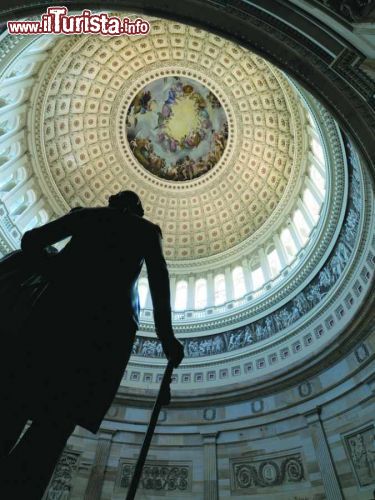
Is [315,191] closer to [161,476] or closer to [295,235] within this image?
[295,235]

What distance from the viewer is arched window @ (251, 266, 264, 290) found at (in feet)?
60.1

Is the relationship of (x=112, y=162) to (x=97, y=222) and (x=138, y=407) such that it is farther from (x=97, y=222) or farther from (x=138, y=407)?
(x=97, y=222)

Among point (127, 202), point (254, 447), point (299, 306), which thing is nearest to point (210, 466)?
point (254, 447)

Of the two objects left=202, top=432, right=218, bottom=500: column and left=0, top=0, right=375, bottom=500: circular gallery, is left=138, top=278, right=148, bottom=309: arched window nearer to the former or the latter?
left=0, top=0, right=375, bottom=500: circular gallery

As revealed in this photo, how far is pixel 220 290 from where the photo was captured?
787 inches

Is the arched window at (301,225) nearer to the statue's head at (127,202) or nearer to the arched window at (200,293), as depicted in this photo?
the arched window at (200,293)

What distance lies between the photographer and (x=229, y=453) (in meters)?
12.2

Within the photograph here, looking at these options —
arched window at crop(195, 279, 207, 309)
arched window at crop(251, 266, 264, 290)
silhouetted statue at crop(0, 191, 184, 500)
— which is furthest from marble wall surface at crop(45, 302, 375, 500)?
silhouetted statue at crop(0, 191, 184, 500)

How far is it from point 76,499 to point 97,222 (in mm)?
12279

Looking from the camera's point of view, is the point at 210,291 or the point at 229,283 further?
the point at 210,291

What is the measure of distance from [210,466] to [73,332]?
1219cm

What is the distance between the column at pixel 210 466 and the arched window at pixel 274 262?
8318 mm

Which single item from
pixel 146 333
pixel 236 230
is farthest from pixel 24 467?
pixel 236 230

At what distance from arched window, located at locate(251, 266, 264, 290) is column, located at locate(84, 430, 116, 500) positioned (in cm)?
1003
